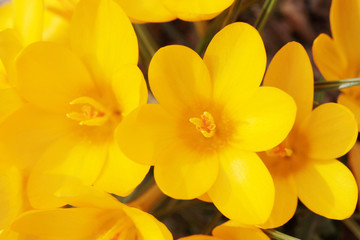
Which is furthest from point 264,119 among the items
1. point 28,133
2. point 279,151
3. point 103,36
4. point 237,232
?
point 28,133

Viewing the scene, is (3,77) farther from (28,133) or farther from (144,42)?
(144,42)

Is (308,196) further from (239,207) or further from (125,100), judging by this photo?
(125,100)

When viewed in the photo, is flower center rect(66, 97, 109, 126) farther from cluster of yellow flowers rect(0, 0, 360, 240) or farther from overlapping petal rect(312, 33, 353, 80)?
overlapping petal rect(312, 33, 353, 80)

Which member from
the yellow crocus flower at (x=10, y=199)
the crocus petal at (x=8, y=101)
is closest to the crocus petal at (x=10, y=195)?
the yellow crocus flower at (x=10, y=199)

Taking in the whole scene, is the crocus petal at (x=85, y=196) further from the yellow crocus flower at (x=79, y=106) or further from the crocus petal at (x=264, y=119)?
the crocus petal at (x=264, y=119)

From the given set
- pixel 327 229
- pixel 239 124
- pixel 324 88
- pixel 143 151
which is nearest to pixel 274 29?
pixel 327 229

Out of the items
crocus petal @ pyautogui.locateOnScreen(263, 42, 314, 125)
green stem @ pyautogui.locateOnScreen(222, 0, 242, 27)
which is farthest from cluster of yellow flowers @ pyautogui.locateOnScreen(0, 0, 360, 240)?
green stem @ pyautogui.locateOnScreen(222, 0, 242, 27)
